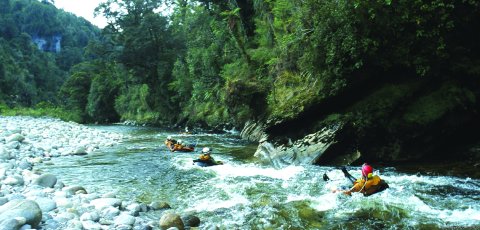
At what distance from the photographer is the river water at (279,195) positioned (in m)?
5.71

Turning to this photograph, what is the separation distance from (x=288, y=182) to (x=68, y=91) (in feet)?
181

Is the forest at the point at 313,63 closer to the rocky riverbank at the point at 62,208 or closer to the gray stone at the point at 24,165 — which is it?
the rocky riverbank at the point at 62,208

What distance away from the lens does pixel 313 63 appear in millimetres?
11070

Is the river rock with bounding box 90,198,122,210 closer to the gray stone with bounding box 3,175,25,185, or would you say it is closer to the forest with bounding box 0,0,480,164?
the gray stone with bounding box 3,175,25,185

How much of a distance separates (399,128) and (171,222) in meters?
7.14

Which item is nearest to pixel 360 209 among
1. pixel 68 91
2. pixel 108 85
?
pixel 108 85

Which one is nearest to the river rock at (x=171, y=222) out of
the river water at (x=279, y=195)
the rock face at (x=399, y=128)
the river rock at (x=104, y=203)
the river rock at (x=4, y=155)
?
the river water at (x=279, y=195)

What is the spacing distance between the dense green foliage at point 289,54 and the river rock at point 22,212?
8.08m

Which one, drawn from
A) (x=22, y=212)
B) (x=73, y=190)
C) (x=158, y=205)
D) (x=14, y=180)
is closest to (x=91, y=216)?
(x=22, y=212)

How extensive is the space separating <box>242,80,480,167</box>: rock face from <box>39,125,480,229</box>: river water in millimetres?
811

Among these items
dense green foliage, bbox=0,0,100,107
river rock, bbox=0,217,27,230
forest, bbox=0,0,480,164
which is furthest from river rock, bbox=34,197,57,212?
dense green foliage, bbox=0,0,100,107

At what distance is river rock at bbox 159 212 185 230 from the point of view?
5387 mm

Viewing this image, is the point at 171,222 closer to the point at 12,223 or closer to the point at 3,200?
the point at 12,223

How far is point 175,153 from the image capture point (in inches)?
548
